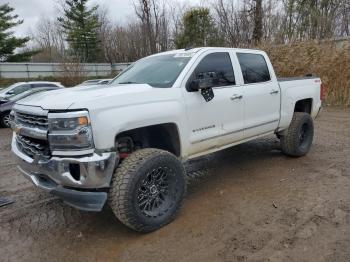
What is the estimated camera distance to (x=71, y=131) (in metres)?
3.63

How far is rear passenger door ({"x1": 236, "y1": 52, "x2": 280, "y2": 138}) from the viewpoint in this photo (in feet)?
18.3

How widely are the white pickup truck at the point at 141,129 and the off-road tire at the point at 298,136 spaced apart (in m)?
1.10

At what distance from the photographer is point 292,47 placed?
54.2 feet

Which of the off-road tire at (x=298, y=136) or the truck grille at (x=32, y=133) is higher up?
the truck grille at (x=32, y=133)

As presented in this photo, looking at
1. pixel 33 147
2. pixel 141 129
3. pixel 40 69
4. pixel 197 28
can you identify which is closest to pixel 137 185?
pixel 141 129

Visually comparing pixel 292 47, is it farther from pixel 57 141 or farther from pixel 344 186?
pixel 57 141

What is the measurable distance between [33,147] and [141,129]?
1.19 meters

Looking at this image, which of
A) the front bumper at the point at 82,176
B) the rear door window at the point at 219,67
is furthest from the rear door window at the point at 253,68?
the front bumper at the point at 82,176

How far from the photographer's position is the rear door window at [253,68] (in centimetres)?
571

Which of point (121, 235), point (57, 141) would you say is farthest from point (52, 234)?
point (57, 141)

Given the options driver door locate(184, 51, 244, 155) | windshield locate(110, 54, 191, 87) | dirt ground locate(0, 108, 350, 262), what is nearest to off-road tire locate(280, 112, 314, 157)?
dirt ground locate(0, 108, 350, 262)

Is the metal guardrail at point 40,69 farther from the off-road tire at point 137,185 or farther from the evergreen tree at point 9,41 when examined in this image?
the off-road tire at point 137,185

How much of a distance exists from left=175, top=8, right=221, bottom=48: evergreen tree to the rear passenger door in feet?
83.2

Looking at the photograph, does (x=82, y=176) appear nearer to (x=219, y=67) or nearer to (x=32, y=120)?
(x=32, y=120)
